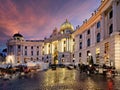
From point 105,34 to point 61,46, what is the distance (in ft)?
211

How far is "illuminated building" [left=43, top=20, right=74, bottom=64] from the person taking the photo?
346 feet

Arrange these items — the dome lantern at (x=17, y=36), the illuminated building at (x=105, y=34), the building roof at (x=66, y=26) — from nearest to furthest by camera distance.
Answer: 1. the illuminated building at (x=105, y=34)
2. the building roof at (x=66, y=26)
3. the dome lantern at (x=17, y=36)

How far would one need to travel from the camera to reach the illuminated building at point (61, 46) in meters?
106

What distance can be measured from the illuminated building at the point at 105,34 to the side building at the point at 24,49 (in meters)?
67.3

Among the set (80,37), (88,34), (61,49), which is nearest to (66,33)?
(61,49)

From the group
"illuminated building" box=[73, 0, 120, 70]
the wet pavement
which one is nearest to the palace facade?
"illuminated building" box=[73, 0, 120, 70]

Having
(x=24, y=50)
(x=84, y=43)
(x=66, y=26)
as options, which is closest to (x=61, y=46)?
(x=66, y=26)

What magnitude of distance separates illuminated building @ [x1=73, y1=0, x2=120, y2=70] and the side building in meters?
67.3

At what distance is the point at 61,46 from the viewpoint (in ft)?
364

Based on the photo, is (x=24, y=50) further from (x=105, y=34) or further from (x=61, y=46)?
(x=105, y=34)

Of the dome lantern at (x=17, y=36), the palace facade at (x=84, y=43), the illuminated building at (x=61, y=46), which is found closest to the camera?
the palace facade at (x=84, y=43)

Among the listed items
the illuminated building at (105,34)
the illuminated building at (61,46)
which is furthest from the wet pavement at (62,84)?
the illuminated building at (61,46)

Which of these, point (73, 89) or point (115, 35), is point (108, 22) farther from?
point (73, 89)

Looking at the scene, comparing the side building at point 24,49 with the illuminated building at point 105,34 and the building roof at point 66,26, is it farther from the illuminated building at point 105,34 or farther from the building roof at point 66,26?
the illuminated building at point 105,34
